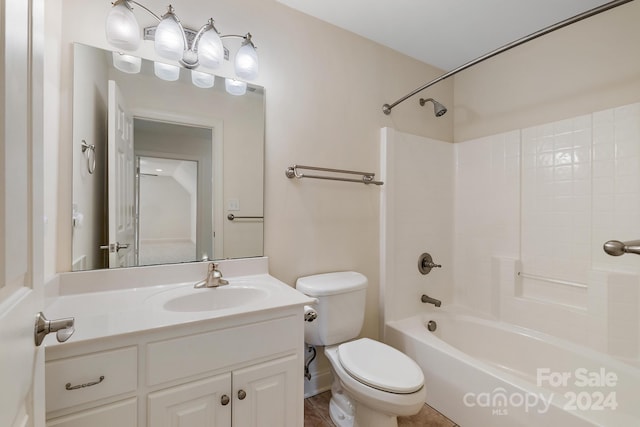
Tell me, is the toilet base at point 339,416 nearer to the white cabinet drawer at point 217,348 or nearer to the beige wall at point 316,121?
the beige wall at point 316,121

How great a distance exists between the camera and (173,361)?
930 mm

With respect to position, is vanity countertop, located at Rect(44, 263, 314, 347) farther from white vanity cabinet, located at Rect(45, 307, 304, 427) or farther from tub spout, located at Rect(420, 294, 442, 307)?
tub spout, located at Rect(420, 294, 442, 307)

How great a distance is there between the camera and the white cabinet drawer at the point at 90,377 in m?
0.78

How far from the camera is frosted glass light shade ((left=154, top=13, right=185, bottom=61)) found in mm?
1255

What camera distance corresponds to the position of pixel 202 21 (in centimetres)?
142

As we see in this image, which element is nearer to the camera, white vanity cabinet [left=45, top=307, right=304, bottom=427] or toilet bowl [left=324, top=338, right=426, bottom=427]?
white vanity cabinet [left=45, top=307, right=304, bottom=427]

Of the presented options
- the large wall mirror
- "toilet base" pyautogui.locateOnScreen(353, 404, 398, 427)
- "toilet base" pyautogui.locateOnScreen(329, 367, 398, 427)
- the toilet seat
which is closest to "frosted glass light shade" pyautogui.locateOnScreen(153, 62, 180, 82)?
the large wall mirror

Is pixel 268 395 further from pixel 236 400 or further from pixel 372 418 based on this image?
pixel 372 418

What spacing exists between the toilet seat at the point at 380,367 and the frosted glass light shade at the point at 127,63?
1.69 metres

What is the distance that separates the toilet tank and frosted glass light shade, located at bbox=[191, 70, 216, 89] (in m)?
1.16

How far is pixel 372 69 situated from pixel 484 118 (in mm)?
1018

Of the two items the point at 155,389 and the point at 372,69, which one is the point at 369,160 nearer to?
the point at 372,69

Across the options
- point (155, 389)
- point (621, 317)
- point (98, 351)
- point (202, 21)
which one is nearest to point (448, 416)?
point (621, 317)

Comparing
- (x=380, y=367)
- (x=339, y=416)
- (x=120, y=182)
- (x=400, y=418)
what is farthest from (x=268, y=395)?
(x=120, y=182)
